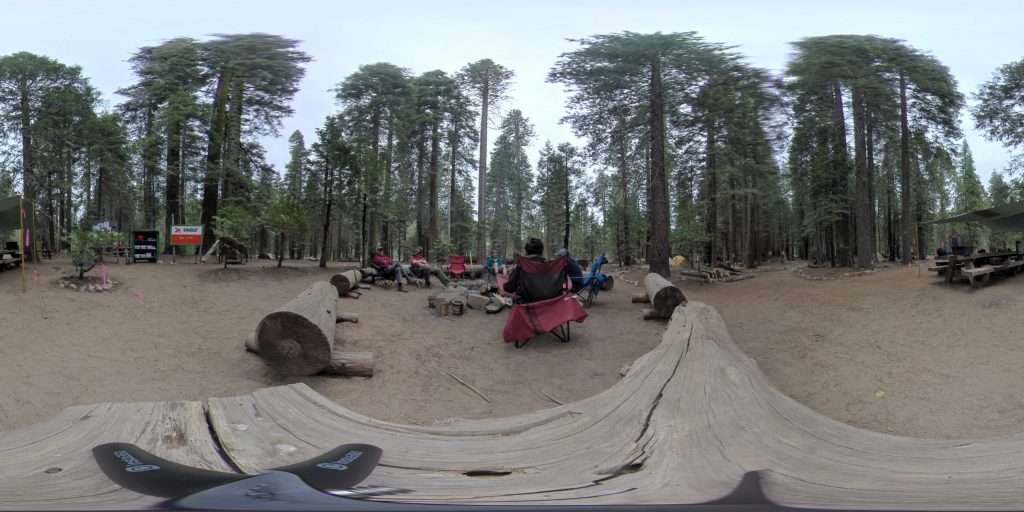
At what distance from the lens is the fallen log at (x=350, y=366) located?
13.7 feet

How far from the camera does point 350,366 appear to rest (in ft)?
13.8

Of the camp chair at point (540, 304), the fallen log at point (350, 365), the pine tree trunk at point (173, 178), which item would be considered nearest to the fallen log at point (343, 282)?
the pine tree trunk at point (173, 178)

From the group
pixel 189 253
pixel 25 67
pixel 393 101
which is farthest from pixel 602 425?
pixel 25 67

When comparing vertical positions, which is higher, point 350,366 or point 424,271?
point 424,271

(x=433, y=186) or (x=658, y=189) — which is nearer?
(x=658, y=189)

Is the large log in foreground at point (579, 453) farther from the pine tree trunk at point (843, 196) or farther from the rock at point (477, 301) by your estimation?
the pine tree trunk at point (843, 196)

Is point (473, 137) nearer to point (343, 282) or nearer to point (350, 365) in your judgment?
point (343, 282)

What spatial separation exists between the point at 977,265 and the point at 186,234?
17.9 meters

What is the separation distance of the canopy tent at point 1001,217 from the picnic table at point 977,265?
0.56 m

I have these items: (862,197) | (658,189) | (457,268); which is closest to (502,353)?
(457,268)

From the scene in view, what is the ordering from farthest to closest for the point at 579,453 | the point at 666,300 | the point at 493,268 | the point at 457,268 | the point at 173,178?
the point at 173,178 → the point at 457,268 → the point at 493,268 → the point at 666,300 → the point at 579,453

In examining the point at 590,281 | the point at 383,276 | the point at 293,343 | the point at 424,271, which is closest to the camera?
the point at 293,343

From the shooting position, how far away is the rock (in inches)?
299

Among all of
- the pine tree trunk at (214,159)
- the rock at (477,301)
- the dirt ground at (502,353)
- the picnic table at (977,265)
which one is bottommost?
the dirt ground at (502,353)
